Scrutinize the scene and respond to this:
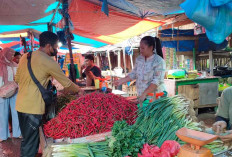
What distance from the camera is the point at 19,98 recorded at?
104 inches

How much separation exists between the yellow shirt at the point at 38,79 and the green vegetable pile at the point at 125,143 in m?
1.27

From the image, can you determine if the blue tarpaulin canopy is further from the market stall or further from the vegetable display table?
the market stall

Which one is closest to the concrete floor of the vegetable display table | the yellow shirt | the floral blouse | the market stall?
the yellow shirt

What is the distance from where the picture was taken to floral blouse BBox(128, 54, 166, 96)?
3242 millimetres

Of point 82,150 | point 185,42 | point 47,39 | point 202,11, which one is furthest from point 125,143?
point 185,42

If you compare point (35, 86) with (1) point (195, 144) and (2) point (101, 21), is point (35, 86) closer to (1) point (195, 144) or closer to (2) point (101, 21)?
(1) point (195, 144)

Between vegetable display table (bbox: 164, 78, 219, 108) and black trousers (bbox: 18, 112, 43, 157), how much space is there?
15.5ft

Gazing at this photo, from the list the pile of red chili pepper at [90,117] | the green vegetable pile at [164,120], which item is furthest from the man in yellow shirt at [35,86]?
the green vegetable pile at [164,120]

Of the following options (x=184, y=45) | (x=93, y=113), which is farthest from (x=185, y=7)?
(x=184, y=45)

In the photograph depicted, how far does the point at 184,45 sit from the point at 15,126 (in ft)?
24.1

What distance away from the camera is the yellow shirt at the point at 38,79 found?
2477 millimetres

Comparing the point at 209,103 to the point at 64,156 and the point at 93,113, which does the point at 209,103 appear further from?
the point at 64,156

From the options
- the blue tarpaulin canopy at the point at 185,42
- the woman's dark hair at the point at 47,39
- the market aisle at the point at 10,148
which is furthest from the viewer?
the blue tarpaulin canopy at the point at 185,42

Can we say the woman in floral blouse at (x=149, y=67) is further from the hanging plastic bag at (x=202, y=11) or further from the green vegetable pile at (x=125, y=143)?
the green vegetable pile at (x=125, y=143)
